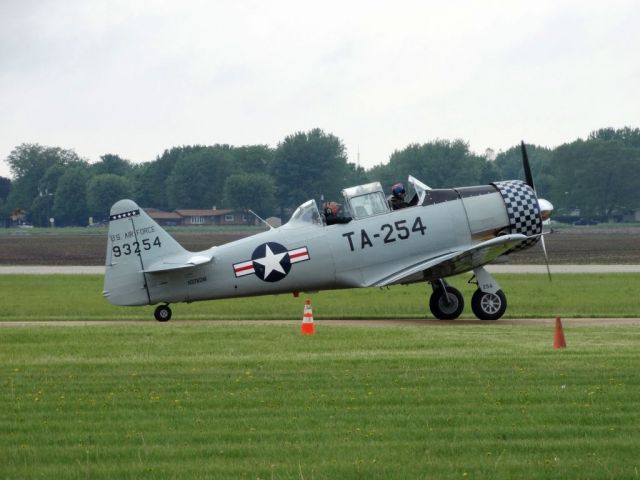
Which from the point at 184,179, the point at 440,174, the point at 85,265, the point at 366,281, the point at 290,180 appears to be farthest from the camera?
the point at 184,179

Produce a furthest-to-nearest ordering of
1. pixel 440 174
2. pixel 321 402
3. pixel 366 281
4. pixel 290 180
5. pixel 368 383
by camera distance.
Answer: pixel 290 180 → pixel 440 174 → pixel 366 281 → pixel 368 383 → pixel 321 402

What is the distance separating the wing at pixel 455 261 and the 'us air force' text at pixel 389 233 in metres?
0.56

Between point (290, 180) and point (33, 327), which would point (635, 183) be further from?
point (33, 327)

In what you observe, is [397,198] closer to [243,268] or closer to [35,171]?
[243,268]

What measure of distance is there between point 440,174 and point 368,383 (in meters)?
78.7

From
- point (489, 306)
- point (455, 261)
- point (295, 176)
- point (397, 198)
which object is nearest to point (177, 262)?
point (397, 198)

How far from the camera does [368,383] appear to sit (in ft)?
41.5

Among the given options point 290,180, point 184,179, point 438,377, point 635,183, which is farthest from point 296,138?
point 438,377

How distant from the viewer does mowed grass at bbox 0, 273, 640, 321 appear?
2398 centimetres

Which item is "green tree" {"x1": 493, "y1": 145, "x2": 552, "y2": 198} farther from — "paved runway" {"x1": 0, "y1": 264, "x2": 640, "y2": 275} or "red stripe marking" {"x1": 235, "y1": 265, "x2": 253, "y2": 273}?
"red stripe marking" {"x1": 235, "y1": 265, "x2": 253, "y2": 273}

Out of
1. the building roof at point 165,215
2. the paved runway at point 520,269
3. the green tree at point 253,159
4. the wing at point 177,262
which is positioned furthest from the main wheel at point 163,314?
the building roof at point 165,215

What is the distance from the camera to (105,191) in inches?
4560

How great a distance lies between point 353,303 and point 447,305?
5119 mm

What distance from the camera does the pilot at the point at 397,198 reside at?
70.6ft
